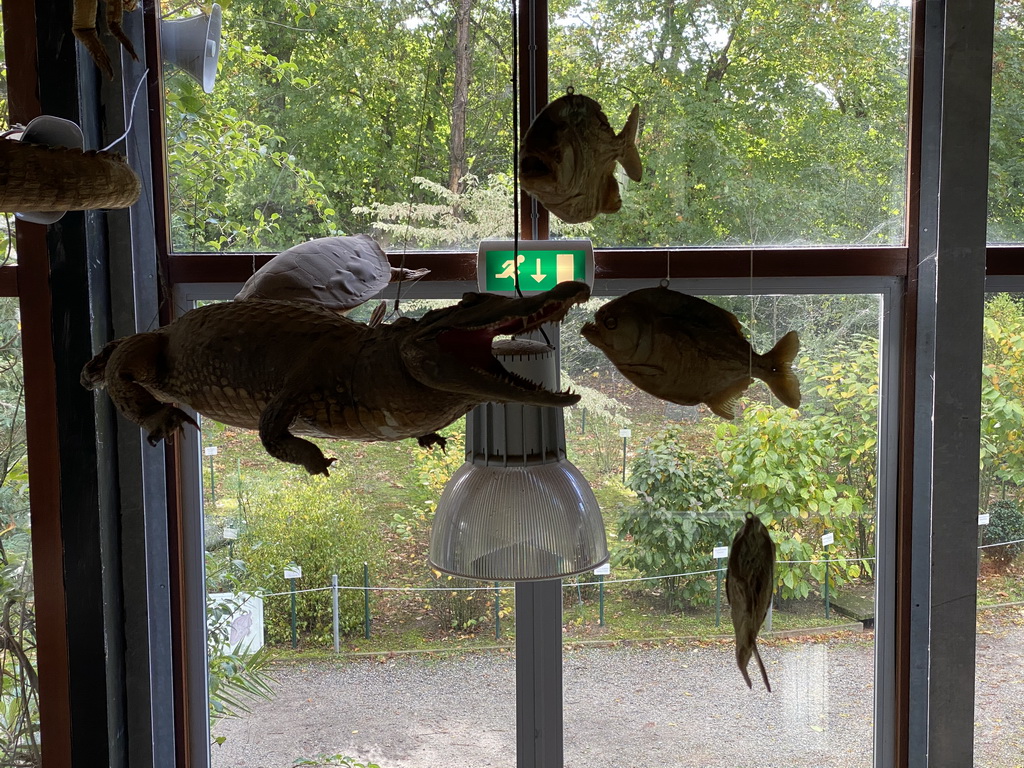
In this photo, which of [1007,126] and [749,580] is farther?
[1007,126]

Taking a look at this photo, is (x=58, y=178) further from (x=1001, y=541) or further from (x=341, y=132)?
(x=1001, y=541)

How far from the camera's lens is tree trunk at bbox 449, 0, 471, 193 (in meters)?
2.38

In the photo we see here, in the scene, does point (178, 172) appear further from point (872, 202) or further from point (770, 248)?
point (872, 202)

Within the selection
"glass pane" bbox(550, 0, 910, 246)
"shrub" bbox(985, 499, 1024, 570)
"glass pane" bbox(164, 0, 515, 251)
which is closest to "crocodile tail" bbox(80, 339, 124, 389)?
"glass pane" bbox(164, 0, 515, 251)

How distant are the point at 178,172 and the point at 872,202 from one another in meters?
1.87

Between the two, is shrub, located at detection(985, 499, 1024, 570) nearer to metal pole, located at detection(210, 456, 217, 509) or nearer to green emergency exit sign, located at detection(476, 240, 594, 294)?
green emergency exit sign, located at detection(476, 240, 594, 294)

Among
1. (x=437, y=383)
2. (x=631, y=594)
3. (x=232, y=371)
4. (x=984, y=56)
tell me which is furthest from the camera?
(x=631, y=594)

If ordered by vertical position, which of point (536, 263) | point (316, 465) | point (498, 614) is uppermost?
point (536, 263)

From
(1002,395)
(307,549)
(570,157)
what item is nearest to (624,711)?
(307,549)

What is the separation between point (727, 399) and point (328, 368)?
0.32m

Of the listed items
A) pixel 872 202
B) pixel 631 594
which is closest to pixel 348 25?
pixel 872 202

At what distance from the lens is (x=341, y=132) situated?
2453 millimetres

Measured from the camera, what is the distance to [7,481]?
7.68 feet

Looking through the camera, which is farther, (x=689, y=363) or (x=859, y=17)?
(x=859, y=17)
